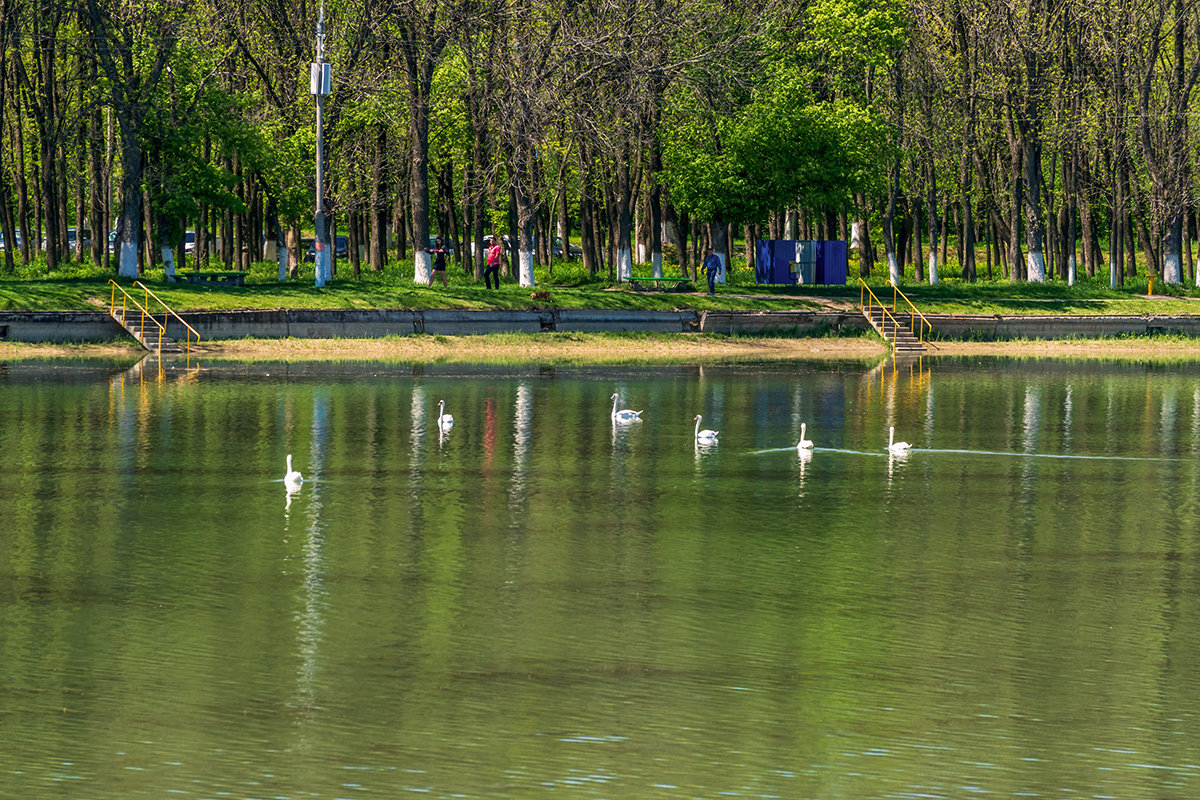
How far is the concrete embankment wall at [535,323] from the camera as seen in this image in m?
44.5

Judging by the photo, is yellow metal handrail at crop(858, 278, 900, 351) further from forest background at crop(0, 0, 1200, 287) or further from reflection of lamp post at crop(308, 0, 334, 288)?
reflection of lamp post at crop(308, 0, 334, 288)

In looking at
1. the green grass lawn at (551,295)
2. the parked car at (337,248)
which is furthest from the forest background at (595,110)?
the parked car at (337,248)

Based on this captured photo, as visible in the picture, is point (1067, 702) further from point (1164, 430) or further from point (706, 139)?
point (706, 139)

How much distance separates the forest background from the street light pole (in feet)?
10.8

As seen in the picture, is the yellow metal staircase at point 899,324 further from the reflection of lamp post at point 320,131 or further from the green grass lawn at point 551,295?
the reflection of lamp post at point 320,131

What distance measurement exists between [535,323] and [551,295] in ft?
6.91

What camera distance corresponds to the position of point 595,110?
5138 centimetres

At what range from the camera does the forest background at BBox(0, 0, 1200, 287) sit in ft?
169

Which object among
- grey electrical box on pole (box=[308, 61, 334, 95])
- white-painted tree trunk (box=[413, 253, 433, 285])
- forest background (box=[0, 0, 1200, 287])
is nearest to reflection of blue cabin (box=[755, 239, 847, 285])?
forest background (box=[0, 0, 1200, 287])

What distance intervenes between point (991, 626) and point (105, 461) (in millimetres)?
14296

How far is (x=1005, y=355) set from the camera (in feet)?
156

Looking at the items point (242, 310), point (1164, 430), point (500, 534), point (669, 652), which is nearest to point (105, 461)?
point (500, 534)

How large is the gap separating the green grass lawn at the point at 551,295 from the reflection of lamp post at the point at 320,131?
0.73m

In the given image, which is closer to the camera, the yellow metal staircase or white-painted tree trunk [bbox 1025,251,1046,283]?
the yellow metal staircase
